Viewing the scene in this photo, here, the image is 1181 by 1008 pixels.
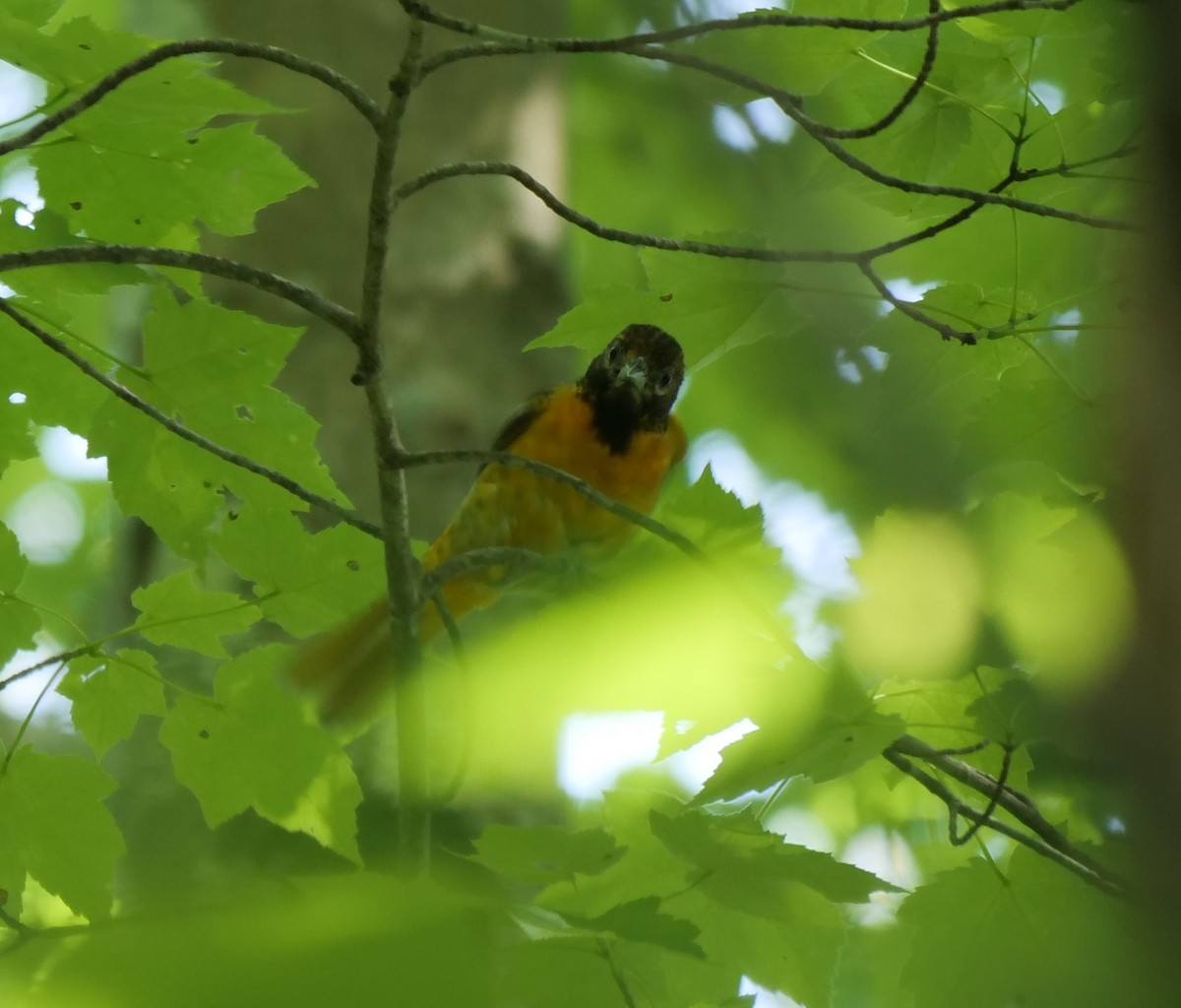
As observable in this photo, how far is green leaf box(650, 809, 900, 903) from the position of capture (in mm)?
1449

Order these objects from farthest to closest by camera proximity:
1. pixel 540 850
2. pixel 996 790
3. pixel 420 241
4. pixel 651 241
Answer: pixel 420 241 < pixel 651 241 < pixel 996 790 < pixel 540 850

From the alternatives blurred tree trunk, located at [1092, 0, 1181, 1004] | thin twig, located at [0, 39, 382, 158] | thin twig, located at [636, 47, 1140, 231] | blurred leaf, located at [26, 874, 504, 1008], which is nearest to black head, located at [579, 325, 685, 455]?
thin twig, located at [636, 47, 1140, 231]

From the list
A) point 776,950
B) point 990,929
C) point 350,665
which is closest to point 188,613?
point 776,950

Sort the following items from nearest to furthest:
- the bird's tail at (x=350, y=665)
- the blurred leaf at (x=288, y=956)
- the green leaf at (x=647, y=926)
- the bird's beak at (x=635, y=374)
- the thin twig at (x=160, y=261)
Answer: the blurred leaf at (x=288, y=956) < the green leaf at (x=647, y=926) < the thin twig at (x=160, y=261) < the bird's tail at (x=350, y=665) < the bird's beak at (x=635, y=374)

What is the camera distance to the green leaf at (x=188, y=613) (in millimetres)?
1733

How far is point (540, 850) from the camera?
57.2 inches

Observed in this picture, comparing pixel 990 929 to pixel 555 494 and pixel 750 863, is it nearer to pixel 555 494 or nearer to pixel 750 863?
pixel 750 863

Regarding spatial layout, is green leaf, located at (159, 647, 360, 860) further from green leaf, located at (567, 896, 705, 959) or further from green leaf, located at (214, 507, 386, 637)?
green leaf, located at (567, 896, 705, 959)

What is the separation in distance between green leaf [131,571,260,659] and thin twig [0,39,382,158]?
0.58m

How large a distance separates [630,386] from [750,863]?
2308 millimetres

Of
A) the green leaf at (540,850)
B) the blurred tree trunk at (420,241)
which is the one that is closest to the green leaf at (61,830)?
the green leaf at (540,850)

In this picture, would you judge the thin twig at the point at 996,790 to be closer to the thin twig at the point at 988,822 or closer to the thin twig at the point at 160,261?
the thin twig at the point at 988,822

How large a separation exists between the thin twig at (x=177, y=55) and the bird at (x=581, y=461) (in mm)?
1903

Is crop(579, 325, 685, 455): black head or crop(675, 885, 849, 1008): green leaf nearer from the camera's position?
crop(675, 885, 849, 1008): green leaf
